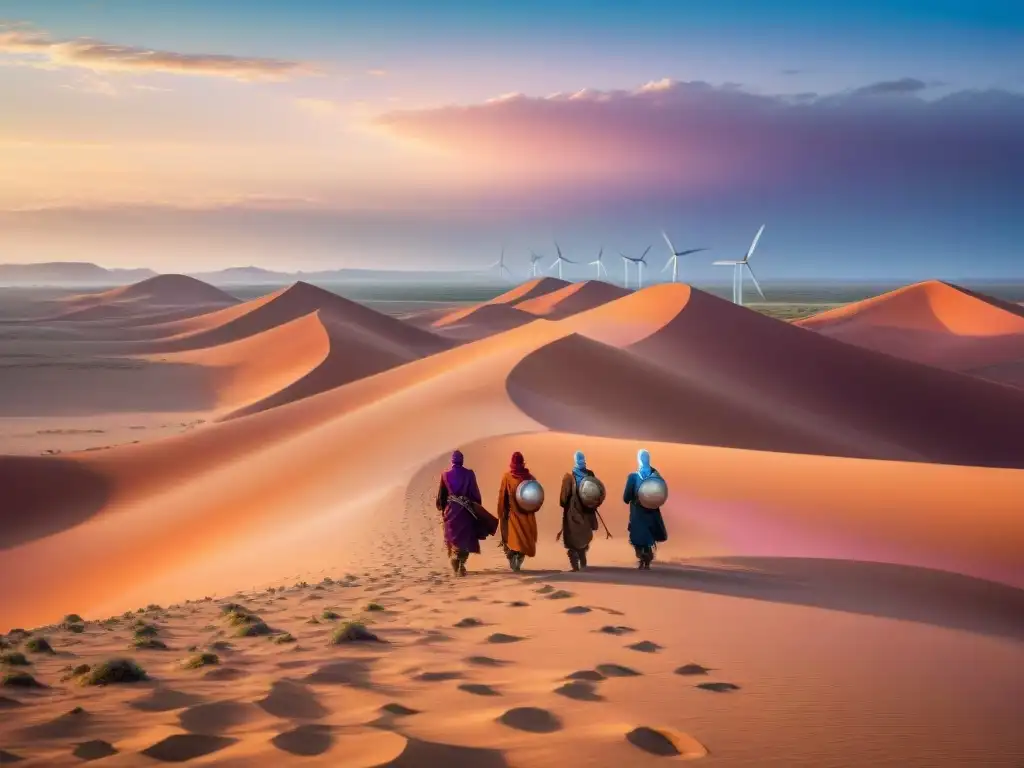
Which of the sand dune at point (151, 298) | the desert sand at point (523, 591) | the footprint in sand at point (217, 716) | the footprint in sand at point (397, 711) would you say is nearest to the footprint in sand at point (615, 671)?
the desert sand at point (523, 591)

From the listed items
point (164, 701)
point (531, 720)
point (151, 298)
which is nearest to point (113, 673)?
point (164, 701)

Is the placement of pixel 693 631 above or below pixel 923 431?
above

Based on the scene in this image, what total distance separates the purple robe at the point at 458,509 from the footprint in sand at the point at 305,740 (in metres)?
6.24

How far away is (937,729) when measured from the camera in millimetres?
6004

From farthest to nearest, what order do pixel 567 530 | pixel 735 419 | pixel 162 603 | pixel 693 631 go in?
pixel 735 419
pixel 162 603
pixel 567 530
pixel 693 631

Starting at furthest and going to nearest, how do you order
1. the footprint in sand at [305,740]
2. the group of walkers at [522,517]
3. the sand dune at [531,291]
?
1. the sand dune at [531,291]
2. the group of walkers at [522,517]
3. the footprint in sand at [305,740]

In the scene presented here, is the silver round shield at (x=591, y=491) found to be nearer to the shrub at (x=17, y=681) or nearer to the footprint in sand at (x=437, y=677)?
the footprint in sand at (x=437, y=677)

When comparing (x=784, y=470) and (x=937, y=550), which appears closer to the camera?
(x=937, y=550)

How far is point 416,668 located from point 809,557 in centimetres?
854

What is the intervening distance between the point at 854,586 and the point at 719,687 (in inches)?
220

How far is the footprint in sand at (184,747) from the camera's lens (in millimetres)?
4898

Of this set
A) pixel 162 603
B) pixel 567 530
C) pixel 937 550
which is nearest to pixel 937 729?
pixel 567 530

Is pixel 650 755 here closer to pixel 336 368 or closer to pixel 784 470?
A: pixel 784 470

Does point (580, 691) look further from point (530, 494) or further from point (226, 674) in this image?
point (530, 494)
